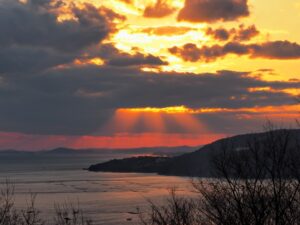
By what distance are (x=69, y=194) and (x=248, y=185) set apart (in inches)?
3530

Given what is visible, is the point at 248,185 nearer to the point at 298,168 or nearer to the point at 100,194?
the point at 298,168

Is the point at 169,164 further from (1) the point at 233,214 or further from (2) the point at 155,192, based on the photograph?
(1) the point at 233,214

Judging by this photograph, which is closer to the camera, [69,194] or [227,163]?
[227,163]

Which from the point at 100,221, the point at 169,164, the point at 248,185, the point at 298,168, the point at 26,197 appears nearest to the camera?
the point at 248,185

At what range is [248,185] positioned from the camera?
1359 centimetres

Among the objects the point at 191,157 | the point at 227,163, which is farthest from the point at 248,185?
the point at 191,157

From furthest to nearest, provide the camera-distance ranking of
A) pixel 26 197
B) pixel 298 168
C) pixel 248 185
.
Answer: pixel 26 197 < pixel 298 168 < pixel 248 185

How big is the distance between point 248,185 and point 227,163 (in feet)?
2.80

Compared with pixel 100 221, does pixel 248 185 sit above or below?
above

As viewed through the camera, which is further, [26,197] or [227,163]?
[26,197]

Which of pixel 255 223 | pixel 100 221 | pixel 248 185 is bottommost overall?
A: pixel 100 221

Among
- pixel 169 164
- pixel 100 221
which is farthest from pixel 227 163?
pixel 169 164

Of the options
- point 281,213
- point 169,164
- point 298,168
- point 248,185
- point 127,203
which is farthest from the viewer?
point 169,164

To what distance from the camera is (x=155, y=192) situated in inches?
3875
